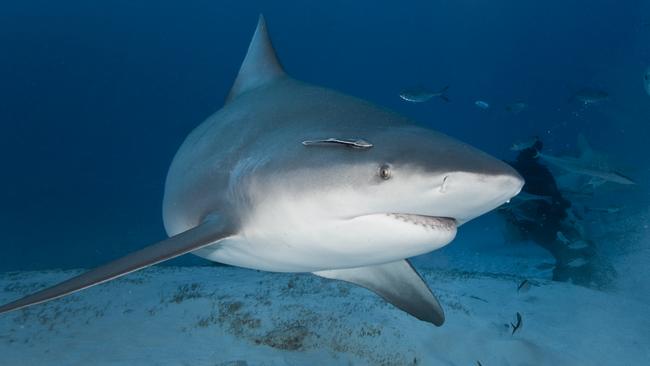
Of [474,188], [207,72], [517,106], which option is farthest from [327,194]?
[207,72]

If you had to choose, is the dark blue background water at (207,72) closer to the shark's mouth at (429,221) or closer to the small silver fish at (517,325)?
the small silver fish at (517,325)

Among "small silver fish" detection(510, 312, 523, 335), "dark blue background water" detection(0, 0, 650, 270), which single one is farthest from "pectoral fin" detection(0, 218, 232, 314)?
"dark blue background water" detection(0, 0, 650, 270)

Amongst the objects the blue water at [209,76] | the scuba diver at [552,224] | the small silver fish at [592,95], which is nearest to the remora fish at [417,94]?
the scuba diver at [552,224]

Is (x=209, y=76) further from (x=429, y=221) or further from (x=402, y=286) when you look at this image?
(x=429, y=221)

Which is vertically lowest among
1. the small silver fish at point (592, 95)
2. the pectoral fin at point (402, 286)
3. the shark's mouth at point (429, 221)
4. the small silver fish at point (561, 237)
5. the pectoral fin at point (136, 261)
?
the small silver fish at point (561, 237)

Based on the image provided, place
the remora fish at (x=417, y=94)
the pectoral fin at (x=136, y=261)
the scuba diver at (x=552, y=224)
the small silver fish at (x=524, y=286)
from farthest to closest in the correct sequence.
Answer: the remora fish at (x=417, y=94), the scuba diver at (x=552, y=224), the small silver fish at (x=524, y=286), the pectoral fin at (x=136, y=261)

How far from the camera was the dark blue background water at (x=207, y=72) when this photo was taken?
51.8 metres

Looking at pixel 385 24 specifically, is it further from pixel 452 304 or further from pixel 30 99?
pixel 452 304

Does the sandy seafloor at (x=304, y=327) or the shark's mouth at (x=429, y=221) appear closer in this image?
the shark's mouth at (x=429, y=221)

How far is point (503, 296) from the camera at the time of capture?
6.30 metres

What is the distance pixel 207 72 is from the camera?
256ft

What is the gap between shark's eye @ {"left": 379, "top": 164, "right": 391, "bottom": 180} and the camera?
1703 millimetres

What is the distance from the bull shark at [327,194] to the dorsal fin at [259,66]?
771mm

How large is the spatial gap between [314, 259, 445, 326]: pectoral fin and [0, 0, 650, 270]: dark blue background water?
3284 centimetres
